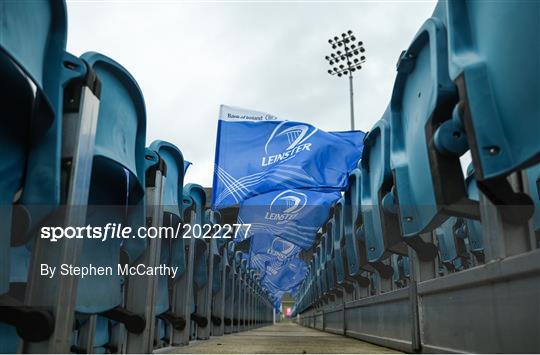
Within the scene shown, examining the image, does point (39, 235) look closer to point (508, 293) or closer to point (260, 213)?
point (508, 293)

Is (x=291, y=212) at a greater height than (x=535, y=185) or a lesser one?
greater

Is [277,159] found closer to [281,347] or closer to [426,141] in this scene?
[281,347]

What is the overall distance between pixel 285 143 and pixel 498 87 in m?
6.78

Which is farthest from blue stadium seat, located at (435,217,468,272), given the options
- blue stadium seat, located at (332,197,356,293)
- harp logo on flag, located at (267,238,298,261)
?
harp logo on flag, located at (267,238,298,261)

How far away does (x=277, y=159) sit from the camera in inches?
329

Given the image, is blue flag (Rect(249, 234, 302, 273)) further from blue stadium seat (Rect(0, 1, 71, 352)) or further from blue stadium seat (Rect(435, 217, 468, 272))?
blue stadium seat (Rect(0, 1, 71, 352))

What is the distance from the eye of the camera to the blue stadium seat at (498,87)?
150 cm

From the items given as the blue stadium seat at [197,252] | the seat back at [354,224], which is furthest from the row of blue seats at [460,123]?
the blue stadium seat at [197,252]

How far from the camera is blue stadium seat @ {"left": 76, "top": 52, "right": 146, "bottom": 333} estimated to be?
2441mm

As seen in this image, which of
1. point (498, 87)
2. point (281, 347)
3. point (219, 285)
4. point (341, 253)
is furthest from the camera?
point (219, 285)

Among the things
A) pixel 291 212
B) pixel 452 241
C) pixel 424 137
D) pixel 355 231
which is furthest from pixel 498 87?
pixel 291 212

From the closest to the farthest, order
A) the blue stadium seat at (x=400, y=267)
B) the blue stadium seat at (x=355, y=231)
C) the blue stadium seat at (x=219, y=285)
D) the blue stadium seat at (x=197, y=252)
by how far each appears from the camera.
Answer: the blue stadium seat at (x=197, y=252) → the blue stadium seat at (x=355, y=231) → the blue stadium seat at (x=400, y=267) → the blue stadium seat at (x=219, y=285)

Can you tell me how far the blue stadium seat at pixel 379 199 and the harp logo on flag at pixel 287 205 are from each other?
4414mm

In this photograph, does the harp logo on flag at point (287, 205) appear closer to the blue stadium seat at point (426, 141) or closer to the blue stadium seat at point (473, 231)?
the blue stadium seat at point (473, 231)
